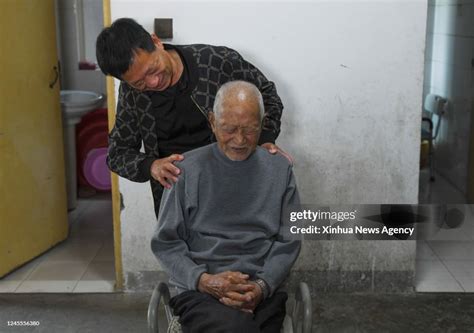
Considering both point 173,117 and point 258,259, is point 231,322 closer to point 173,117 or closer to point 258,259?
point 258,259

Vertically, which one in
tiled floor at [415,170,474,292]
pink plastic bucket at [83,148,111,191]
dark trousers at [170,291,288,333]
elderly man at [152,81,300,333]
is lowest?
tiled floor at [415,170,474,292]

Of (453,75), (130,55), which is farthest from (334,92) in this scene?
(453,75)

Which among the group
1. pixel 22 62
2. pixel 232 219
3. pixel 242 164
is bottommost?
pixel 232 219

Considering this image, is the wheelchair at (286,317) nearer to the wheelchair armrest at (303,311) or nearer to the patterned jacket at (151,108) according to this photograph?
the wheelchair armrest at (303,311)

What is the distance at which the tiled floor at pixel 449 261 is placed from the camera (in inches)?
132

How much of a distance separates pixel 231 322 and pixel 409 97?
64.9 inches

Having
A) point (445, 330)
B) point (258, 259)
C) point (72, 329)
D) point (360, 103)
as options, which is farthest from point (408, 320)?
point (72, 329)

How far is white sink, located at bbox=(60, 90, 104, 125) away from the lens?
Result: 431 centimetres

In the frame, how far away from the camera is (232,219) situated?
2016 mm

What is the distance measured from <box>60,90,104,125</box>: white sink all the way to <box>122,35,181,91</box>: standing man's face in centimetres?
232

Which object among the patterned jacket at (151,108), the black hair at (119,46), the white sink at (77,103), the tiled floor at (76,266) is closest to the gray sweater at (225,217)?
the patterned jacket at (151,108)

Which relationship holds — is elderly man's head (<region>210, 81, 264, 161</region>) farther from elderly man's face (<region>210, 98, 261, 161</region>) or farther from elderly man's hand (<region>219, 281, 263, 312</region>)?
elderly man's hand (<region>219, 281, 263, 312</region>)

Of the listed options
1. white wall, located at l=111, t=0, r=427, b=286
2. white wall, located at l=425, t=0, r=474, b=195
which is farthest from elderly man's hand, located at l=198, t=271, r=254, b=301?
white wall, located at l=425, t=0, r=474, b=195

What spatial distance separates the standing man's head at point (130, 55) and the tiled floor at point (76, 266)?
5.33ft
